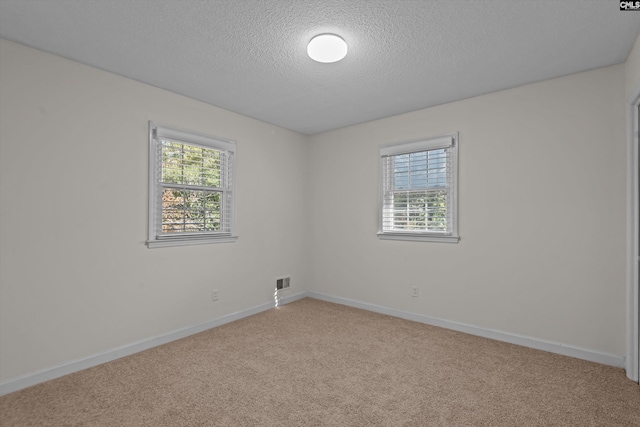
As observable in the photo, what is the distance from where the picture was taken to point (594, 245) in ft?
8.86

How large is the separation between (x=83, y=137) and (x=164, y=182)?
0.75m

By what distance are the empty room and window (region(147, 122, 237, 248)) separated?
22 millimetres

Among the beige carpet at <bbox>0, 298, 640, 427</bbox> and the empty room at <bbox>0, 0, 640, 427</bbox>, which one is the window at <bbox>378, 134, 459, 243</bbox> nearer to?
the empty room at <bbox>0, 0, 640, 427</bbox>

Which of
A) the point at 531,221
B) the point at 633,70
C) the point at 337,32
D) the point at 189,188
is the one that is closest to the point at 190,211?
the point at 189,188

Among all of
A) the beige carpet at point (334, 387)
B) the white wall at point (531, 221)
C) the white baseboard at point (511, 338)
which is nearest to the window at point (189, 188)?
the beige carpet at point (334, 387)

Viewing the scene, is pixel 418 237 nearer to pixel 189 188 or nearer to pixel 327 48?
pixel 327 48

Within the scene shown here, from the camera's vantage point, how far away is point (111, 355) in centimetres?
274

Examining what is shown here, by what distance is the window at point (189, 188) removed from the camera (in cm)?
311

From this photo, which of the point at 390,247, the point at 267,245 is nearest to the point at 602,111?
the point at 390,247

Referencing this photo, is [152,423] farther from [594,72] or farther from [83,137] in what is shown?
[594,72]

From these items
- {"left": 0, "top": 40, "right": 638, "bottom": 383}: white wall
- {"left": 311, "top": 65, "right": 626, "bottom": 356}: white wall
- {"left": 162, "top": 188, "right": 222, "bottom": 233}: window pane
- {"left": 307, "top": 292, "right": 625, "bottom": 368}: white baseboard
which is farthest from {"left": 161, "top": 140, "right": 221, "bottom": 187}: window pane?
{"left": 307, "top": 292, "right": 625, "bottom": 368}: white baseboard

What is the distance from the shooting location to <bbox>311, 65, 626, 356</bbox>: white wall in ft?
8.68

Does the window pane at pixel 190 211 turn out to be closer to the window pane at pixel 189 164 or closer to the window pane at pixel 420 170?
the window pane at pixel 189 164

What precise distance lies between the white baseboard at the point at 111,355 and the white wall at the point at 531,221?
191 cm
